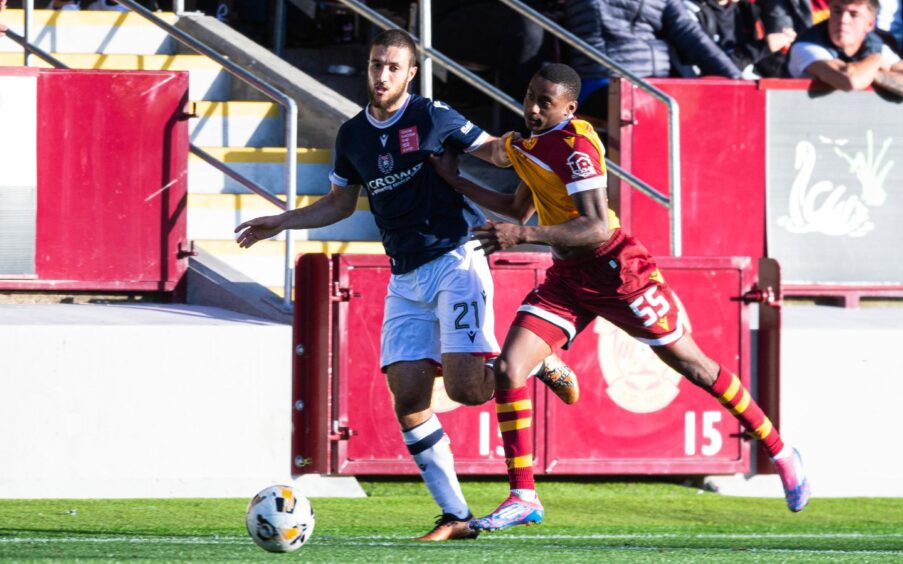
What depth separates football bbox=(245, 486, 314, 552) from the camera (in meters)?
6.18

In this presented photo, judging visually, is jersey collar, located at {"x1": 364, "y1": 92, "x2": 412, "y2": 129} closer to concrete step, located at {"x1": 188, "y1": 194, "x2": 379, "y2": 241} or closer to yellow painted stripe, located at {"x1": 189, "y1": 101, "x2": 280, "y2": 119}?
concrete step, located at {"x1": 188, "y1": 194, "x2": 379, "y2": 241}

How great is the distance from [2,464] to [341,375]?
6.28 ft

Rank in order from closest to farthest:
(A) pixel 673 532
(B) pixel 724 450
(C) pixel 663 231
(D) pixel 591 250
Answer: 1. (D) pixel 591 250
2. (A) pixel 673 532
3. (B) pixel 724 450
4. (C) pixel 663 231

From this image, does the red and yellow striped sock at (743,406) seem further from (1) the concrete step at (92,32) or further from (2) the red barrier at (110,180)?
(1) the concrete step at (92,32)

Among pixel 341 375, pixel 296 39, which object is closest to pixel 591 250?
pixel 341 375

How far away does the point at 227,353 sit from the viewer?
912cm

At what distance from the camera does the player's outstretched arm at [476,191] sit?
23.8 ft

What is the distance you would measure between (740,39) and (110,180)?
16.8 feet

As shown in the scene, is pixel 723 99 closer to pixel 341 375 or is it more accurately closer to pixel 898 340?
pixel 898 340

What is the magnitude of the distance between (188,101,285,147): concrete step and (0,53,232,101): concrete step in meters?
0.32

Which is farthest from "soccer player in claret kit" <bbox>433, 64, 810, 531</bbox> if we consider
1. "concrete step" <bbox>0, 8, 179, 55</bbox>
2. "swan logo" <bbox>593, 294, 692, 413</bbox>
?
"concrete step" <bbox>0, 8, 179, 55</bbox>

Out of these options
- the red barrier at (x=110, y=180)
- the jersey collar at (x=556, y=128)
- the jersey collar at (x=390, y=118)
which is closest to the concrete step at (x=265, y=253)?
the red barrier at (x=110, y=180)

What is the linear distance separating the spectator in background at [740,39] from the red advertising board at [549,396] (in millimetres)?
2938

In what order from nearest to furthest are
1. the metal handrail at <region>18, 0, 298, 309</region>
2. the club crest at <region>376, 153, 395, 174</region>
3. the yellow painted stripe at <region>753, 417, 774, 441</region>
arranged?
the club crest at <region>376, 153, 395, 174</region> → the yellow painted stripe at <region>753, 417, 774, 441</region> → the metal handrail at <region>18, 0, 298, 309</region>
